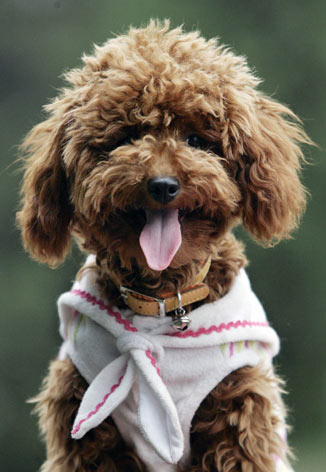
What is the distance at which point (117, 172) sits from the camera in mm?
2574

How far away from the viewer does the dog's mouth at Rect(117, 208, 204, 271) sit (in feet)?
8.50

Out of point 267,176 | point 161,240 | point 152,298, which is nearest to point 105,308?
point 152,298

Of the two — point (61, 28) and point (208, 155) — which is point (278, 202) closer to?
point (208, 155)

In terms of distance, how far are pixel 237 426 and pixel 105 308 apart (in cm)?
61

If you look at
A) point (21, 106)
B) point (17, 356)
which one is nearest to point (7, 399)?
point (17, 356)

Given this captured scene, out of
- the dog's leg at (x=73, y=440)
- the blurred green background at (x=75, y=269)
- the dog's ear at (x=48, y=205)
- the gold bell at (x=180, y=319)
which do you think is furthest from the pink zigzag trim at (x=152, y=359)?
the blurred green background at (x=75, y=269)

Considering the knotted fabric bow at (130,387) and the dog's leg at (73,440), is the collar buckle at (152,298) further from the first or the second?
the dog's leg at (73,440)

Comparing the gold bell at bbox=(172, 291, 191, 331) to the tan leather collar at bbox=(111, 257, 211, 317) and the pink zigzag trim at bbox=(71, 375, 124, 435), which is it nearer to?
the tan leather collar at bbox=(111, 257, 211, 317)

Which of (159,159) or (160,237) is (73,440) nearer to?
(160,237)

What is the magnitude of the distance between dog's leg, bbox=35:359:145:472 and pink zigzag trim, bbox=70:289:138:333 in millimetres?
259

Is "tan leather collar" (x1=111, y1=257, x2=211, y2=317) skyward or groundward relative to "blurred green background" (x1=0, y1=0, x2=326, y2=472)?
groundward

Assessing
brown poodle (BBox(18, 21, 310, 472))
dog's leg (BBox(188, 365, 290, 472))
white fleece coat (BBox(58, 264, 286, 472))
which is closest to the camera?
brown poodle (BBox(18, 21, 310, 472))

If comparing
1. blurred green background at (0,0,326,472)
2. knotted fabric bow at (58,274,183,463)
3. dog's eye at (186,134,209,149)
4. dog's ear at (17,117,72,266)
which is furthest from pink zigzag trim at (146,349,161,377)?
blurred green background at (0,0,326,472)

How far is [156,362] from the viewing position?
2799mm
